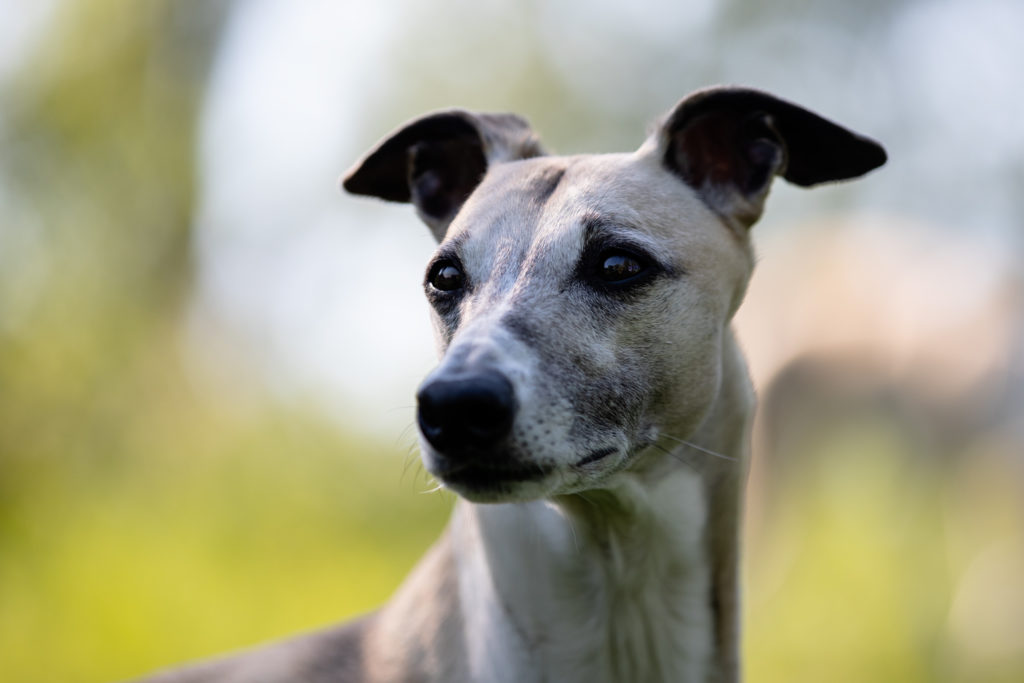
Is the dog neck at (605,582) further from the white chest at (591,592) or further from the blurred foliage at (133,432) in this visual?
the blurred foliage at (133,432)

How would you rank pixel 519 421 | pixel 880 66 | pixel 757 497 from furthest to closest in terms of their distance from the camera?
1. pixel 880 66
2. pixel 757 497
3. pixel 519 421

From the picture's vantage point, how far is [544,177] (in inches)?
115

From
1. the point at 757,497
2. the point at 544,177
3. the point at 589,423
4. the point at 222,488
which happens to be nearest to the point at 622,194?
the point at 544,177

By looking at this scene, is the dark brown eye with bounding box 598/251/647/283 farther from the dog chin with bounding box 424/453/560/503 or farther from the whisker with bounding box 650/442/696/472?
the dog chin with bounding box 424/453/560/503

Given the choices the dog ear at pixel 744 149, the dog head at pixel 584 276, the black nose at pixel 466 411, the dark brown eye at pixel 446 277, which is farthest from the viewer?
the dog ear at pixel 744 149

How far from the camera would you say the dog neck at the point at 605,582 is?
8.87 feet

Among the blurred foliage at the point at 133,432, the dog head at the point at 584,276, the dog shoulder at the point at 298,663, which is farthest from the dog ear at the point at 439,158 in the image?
the blurred foliage at the point at 133,432

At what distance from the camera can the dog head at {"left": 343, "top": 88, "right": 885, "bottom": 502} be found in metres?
2.26

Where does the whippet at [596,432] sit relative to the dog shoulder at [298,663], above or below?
above

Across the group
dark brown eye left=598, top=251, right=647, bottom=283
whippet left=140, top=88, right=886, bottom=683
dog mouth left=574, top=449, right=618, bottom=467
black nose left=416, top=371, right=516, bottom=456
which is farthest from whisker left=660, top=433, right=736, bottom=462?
black nose left=416, top=371, right=516, bottom=456

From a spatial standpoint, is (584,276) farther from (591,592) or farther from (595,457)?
(591,592)

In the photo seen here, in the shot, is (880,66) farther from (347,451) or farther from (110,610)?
(110,610)

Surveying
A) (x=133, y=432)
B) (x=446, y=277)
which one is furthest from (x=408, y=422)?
(x=133, y=432)

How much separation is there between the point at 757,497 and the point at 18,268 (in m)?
8.21
